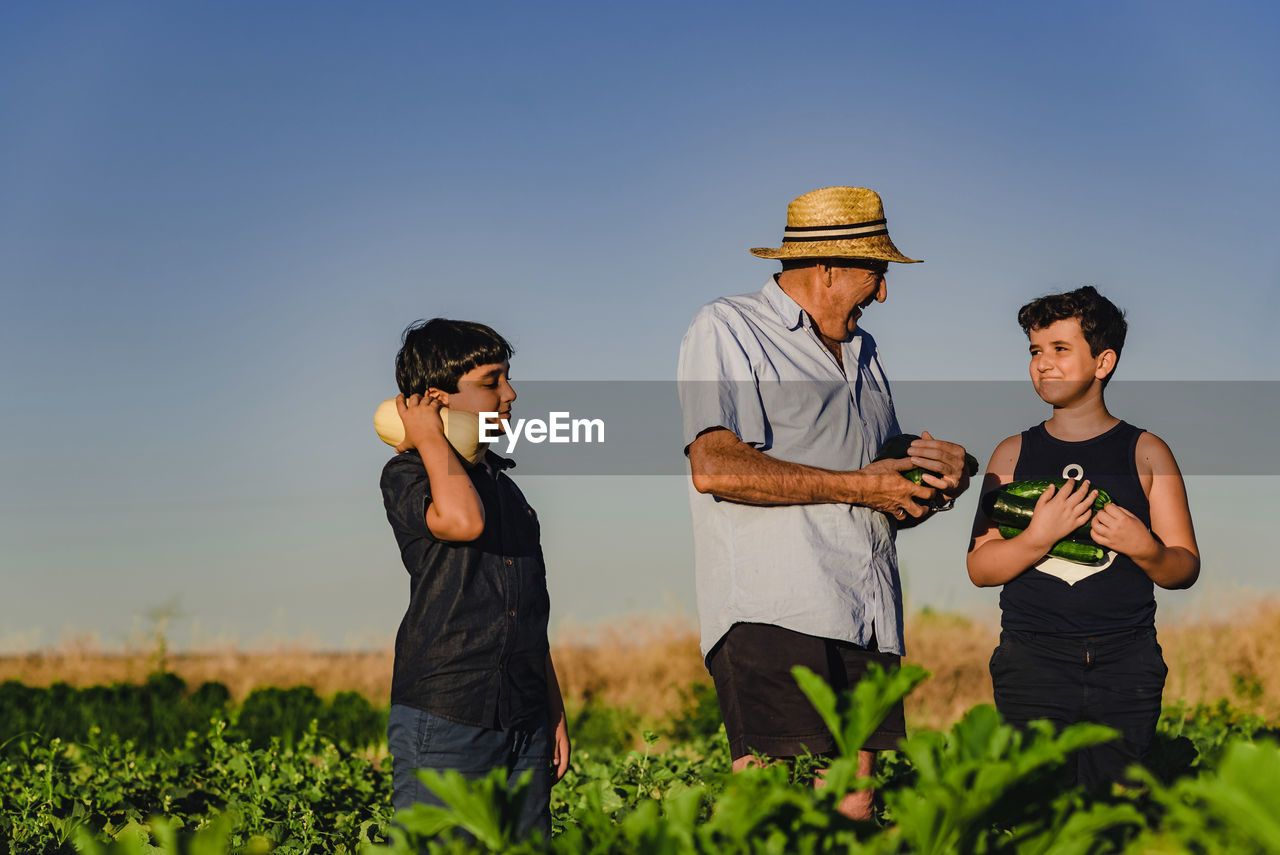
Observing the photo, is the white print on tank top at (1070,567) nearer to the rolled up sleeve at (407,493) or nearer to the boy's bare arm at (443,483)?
the boy's bare arm at (443,483)

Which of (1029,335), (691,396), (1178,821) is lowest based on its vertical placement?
(1178,821)

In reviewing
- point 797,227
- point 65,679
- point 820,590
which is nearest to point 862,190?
point 797,227

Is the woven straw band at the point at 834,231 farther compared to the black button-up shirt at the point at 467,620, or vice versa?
the woven straw band at the point at 834,231

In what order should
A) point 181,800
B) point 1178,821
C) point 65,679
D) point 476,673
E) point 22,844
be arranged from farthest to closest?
1. point 65,679
2. point 181,800
3. point 22,844
4. point 476,673
5. point 1178,821

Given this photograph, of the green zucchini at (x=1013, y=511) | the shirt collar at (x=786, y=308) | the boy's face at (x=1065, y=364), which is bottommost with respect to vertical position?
the green zucchini at (x=1013, y=511)

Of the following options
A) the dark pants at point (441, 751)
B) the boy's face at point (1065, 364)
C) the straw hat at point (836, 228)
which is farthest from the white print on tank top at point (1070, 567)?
the dark pants at point (441, 751)

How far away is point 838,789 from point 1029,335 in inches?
123

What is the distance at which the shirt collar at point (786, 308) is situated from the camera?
12.8 feet

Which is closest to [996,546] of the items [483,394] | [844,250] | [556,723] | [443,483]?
[844,250]

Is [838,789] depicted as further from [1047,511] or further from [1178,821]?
[1047,511]

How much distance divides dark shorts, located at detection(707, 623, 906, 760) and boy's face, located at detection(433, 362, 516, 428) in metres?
1.02

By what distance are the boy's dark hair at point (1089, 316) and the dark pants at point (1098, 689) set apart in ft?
3.45

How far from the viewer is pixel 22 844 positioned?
4.67m

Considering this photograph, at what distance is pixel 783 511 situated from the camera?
3.58 m
